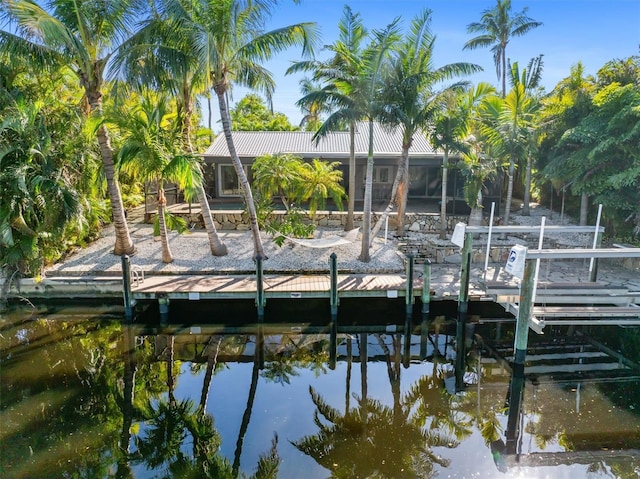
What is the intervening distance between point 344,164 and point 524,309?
41.1ft

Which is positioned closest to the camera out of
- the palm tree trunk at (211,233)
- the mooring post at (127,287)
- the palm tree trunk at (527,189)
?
the mooring post at (127,287)

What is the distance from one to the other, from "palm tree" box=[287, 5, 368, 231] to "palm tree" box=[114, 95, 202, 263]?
Answer: 3.30 metres

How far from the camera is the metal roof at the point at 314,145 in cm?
1853

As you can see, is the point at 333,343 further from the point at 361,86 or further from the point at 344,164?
the point at 344,164

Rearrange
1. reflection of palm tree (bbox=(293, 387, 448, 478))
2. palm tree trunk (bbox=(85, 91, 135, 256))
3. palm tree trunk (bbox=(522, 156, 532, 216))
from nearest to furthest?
reflection of palm tree (bbox=(293, 387, 448, 478)) < palm tree trunk (bbox=(85, 91, 135, 256)) < palm tree trunk (bbox=(522, 156, 532, 216))

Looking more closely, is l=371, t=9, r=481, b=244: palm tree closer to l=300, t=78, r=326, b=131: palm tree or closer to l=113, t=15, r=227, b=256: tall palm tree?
l=300, t=78, r=326, b=131: palm tree

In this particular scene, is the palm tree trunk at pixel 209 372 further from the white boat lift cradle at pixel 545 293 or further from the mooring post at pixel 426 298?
the white boat lift cradle at pixel 545 293

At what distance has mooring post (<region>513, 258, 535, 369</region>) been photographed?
827cm

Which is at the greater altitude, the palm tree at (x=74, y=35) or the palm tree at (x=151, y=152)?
the palm tree at (x=74, y=35)

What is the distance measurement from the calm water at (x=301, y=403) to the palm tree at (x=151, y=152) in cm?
365

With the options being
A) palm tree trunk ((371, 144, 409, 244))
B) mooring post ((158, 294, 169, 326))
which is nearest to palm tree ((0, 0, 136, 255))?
mooring post ((158, 294, 169, 326))

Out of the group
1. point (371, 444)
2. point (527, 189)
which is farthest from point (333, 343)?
point (527, 189)

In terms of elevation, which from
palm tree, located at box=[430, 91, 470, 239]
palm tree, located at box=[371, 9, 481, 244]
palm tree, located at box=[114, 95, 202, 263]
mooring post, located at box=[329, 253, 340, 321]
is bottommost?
mooring post, located at box=[329, 253, 340, 321]

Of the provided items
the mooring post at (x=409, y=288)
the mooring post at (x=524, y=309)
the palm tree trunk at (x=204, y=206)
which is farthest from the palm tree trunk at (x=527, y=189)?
the palm tree trunk at (x=204, y=206)
